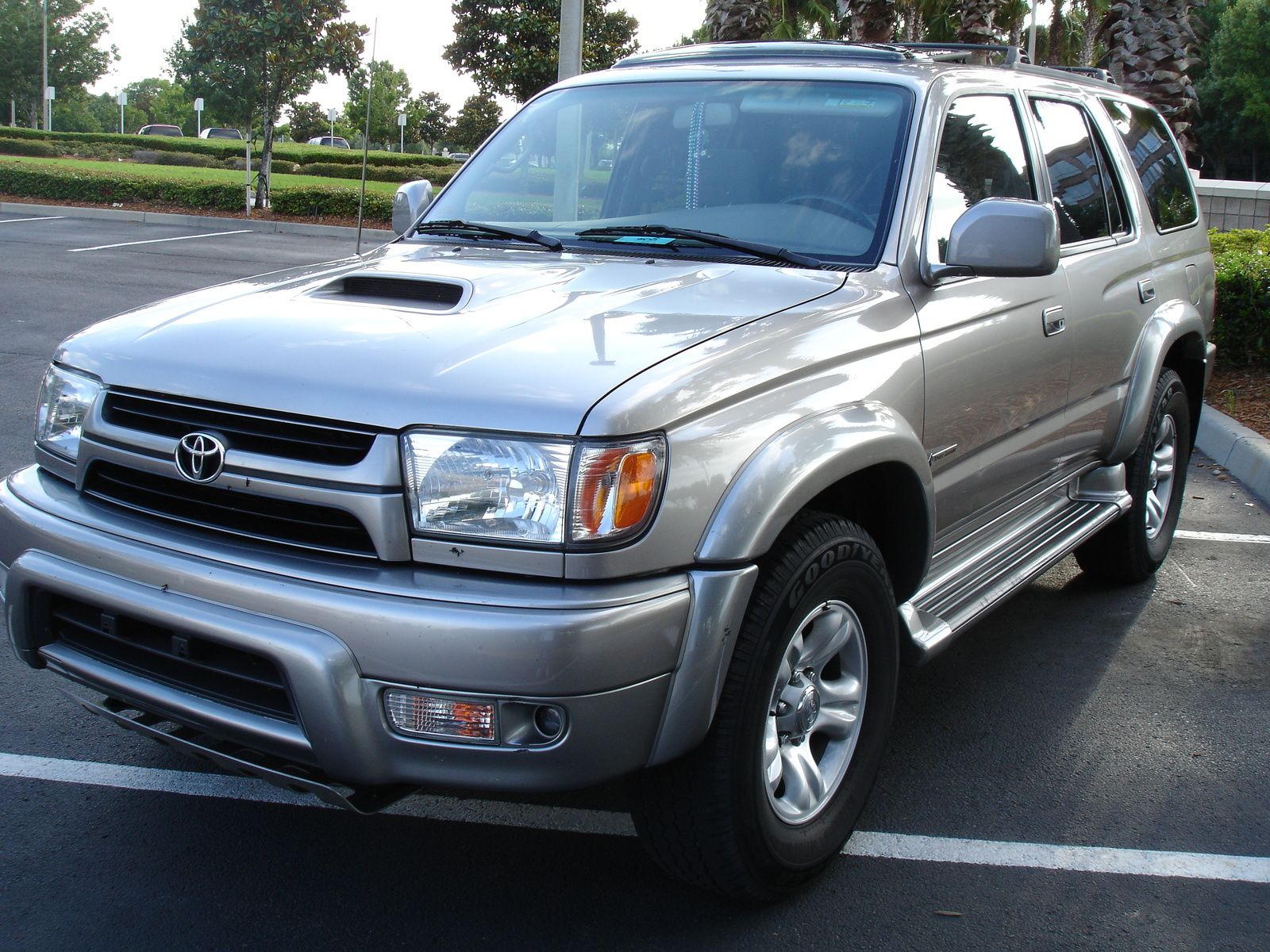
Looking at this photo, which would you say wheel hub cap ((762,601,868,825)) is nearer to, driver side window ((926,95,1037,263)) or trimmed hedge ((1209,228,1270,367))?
driver side window ((926,95,1037,263))

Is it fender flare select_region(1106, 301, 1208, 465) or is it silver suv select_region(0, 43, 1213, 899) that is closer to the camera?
silver suv select_region(0, 43, 1213, 899)

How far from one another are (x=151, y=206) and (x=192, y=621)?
77.1 feet

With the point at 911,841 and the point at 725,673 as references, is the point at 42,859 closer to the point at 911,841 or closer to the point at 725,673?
the point at 725,673

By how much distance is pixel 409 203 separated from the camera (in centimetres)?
439

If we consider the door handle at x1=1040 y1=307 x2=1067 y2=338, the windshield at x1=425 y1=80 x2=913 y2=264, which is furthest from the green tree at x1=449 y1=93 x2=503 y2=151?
the door handle at x1=1040 y1=307 x2=1067 y2=338

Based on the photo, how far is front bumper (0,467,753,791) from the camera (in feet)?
7.34

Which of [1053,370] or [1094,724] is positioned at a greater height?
[1053,370]

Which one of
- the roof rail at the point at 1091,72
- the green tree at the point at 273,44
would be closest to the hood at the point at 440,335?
the roof rail at the point at 1091,72

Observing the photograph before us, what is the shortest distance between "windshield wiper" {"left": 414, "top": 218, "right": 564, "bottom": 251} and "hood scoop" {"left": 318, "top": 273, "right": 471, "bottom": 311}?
2.00 ft

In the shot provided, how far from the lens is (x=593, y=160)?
3932 millimetres

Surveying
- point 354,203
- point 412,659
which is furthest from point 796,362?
point 354,203

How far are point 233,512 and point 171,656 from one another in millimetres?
322

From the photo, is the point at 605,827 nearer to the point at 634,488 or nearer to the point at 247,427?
the point at 634,488

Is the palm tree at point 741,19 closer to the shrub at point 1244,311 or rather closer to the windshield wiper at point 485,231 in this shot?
the shrub at point 1244,311
